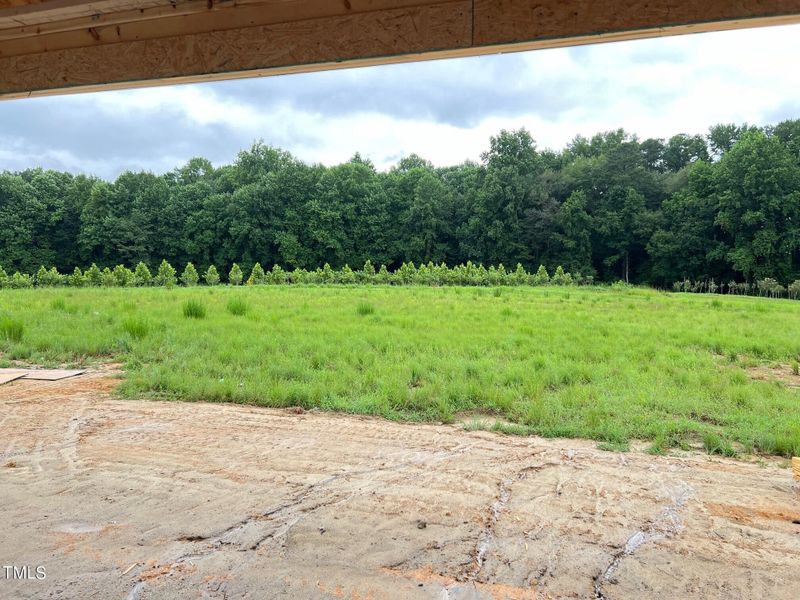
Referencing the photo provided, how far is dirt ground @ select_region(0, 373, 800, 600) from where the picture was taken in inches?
92.7

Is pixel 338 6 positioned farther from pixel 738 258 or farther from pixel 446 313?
pixel 738 258

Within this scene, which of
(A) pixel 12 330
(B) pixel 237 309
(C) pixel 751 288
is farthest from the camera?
(C) pixel 751 288

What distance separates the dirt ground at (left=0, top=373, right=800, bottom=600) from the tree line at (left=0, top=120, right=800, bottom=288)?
36.6 m

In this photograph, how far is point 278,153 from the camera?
5184cm

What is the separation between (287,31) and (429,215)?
134ft

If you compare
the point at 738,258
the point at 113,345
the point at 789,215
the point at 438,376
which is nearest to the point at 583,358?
the point at 438,376

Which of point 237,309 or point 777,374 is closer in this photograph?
point 777,374

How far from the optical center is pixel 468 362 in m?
6.58

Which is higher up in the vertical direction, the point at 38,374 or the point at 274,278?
the point at 274,278

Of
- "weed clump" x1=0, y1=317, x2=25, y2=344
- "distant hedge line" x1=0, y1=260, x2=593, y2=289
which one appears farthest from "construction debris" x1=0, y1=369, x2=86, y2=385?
"distant hedge line" x1=0, y1=260, x2=593, y2=289

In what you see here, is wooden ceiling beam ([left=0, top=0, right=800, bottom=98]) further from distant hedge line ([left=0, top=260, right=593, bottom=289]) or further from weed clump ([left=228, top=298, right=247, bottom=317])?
distant hedge line ([left=0, top=260, right=593, bottom=289])

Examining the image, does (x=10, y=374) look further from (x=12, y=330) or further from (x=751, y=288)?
(x=751, y=288)

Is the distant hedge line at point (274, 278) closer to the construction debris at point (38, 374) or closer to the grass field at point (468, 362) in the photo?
the grass field at point (468, 362)

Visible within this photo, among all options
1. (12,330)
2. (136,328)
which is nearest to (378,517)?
(136,328)
